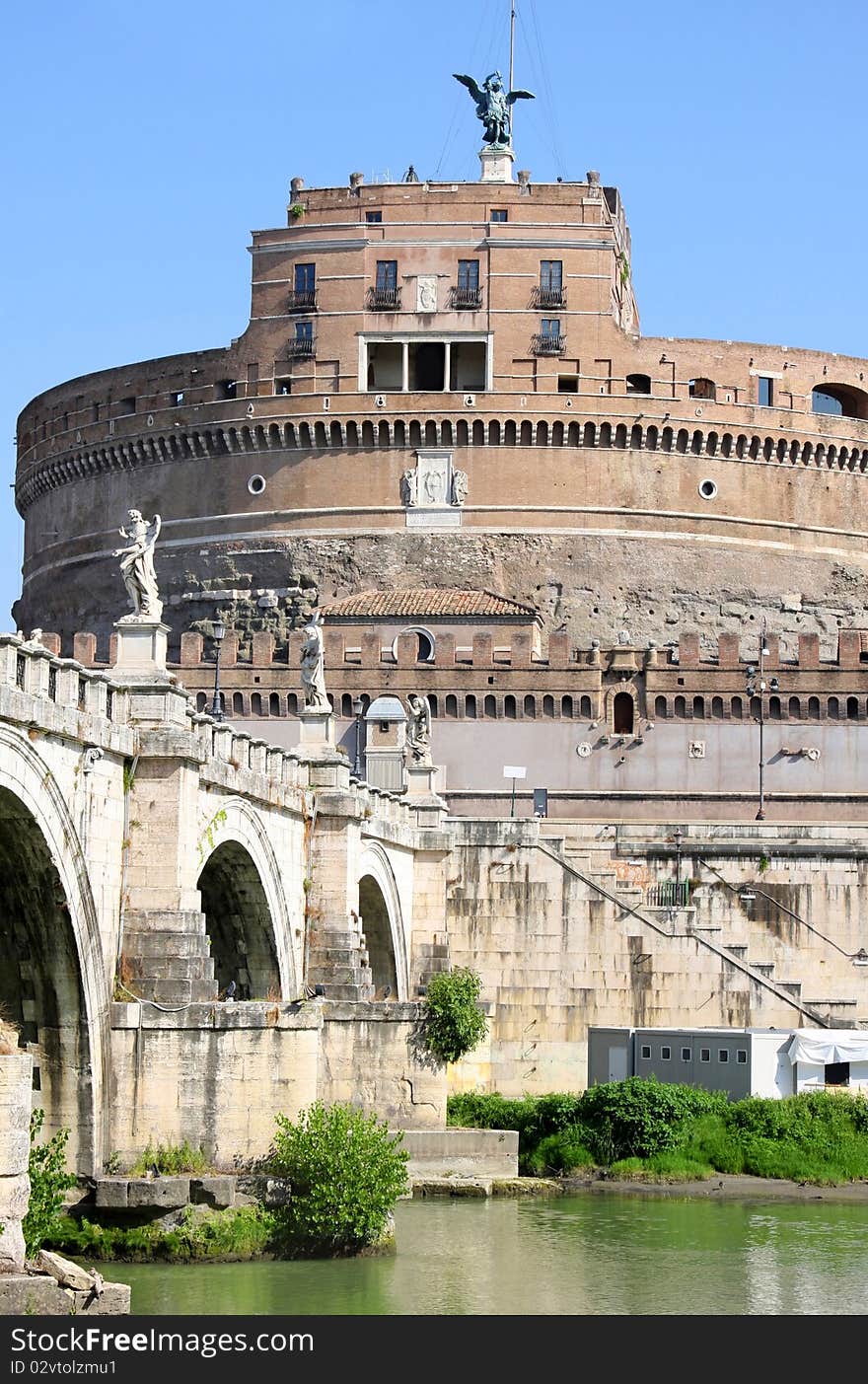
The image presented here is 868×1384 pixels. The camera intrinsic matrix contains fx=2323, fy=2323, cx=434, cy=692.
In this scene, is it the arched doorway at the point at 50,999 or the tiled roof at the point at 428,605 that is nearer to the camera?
the arched doorway at the point at 50,999

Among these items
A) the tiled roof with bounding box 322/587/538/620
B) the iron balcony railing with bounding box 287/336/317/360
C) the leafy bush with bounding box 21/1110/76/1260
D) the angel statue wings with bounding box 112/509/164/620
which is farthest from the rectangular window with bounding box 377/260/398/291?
the leafy bush with bounding box 21/1110/76/1260

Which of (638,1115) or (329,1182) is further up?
(638,1115)

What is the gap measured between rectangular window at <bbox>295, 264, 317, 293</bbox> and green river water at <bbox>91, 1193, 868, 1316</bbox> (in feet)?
121

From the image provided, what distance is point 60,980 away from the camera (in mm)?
21984

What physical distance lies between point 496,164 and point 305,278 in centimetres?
773

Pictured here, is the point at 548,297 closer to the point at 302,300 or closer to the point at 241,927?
the point at 302,300

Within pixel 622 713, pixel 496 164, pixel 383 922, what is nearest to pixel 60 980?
pixel 383 922

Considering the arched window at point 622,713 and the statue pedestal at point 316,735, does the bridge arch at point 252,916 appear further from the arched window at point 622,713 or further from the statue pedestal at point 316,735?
the arched window at point 622,713

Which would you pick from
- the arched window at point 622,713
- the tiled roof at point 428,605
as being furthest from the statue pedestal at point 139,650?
the tiled roof at point 428,605

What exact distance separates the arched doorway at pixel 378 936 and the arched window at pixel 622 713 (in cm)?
1738

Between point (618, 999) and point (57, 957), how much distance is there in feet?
54.8

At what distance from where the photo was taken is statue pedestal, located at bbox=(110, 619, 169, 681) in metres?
23.2

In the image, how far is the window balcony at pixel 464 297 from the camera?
63.1 m

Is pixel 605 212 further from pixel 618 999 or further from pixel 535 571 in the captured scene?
pixel 618 999
